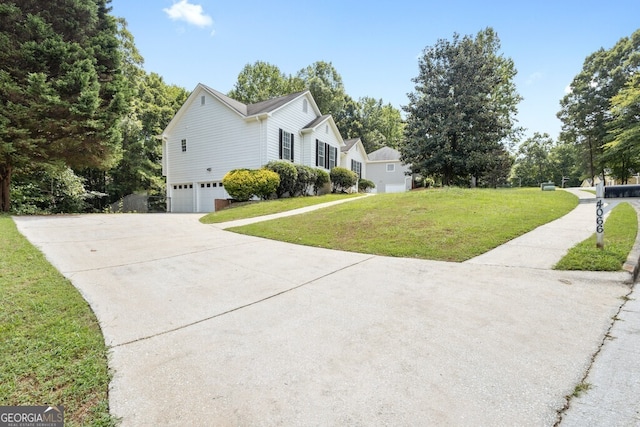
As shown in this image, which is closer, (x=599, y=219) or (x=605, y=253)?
(x=605, y=253)

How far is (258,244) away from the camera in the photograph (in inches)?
278

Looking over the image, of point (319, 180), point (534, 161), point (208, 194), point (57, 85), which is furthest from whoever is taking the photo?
point (534, 161)

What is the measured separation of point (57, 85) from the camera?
1200 centimetres

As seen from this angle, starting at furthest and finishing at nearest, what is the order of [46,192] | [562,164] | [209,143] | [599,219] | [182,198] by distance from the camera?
[562,164] → [182,198] → [209,143] → [46,192] → [599,219]

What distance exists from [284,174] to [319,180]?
364 cm

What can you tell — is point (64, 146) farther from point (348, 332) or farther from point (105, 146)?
point (348, 332)

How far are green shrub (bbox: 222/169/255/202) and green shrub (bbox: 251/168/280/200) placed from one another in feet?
0.64

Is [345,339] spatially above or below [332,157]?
below

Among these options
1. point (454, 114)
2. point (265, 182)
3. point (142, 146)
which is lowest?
point (265, 182)

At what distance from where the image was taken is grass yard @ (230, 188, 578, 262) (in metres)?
6.15

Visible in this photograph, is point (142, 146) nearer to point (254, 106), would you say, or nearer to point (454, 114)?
point (254, 106)

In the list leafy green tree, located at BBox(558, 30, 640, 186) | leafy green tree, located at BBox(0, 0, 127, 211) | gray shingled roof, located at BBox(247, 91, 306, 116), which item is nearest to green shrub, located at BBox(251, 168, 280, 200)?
gray shingled roof, located at BBox(247, 91, 306, 116)

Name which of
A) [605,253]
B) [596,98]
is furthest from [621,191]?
[596,98]

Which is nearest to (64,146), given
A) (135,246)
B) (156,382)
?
(135,246)
